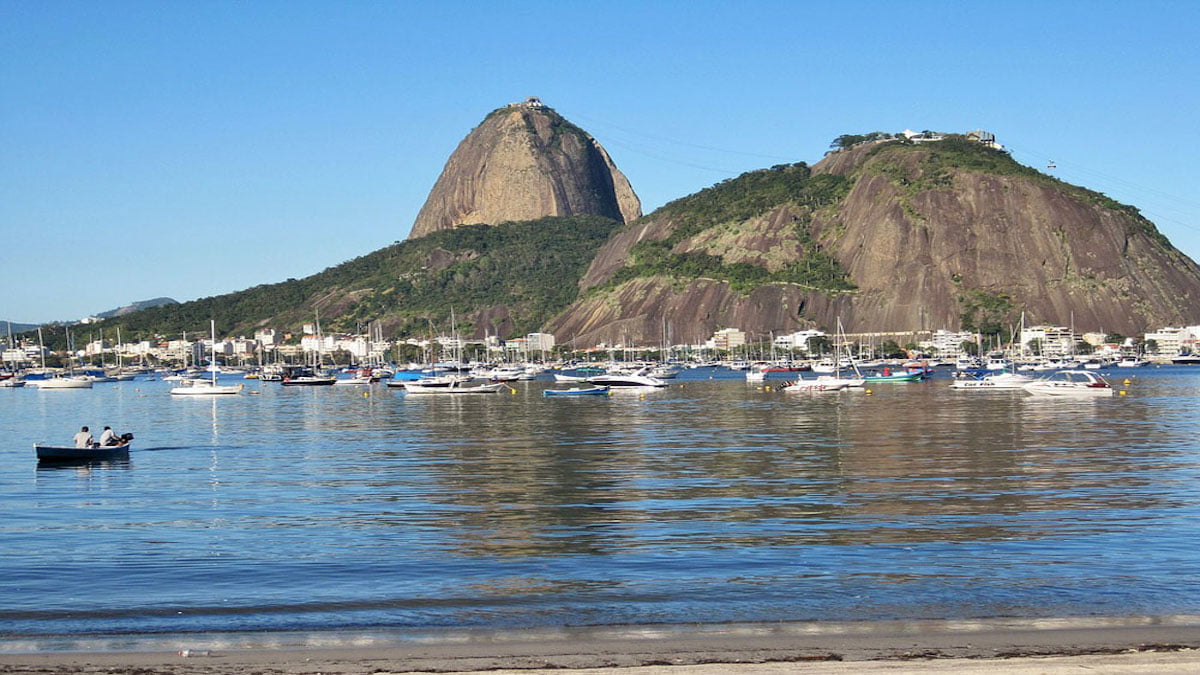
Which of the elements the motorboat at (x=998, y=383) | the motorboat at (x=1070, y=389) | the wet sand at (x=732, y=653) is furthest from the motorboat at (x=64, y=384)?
the wet sand at (x=732, y=653)

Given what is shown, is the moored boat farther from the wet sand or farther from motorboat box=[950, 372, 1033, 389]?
the wet sand

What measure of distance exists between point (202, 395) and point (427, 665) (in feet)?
418

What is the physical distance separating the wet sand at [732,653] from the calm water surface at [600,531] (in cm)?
89

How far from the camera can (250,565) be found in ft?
81.9

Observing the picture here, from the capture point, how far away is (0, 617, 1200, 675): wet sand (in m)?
16.2

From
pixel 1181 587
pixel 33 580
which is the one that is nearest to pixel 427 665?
pixel 33 580

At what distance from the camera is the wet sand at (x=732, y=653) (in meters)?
16.2

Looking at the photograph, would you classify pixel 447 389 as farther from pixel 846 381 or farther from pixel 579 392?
pixel 846 381

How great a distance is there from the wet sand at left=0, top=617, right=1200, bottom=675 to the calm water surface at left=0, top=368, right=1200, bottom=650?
0.89 metres

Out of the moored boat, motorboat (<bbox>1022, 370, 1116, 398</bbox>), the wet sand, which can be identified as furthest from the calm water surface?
the moored boat

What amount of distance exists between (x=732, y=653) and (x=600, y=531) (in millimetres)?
11580

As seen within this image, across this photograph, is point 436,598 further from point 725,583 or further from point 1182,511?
point 1182,511

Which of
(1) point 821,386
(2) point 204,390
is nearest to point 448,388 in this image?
(2) point 204,390

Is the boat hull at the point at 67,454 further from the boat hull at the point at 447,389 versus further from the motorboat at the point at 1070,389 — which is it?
the motorboat at the point at 1070,389
